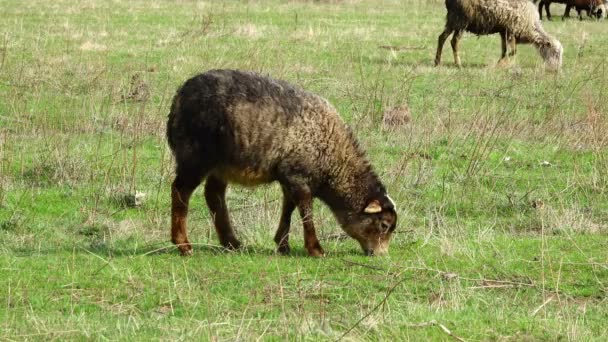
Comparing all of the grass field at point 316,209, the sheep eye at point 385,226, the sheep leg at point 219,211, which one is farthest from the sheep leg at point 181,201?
the sheep eye at point 385,226

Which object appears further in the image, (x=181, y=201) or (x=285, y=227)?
(x=285, y=227)

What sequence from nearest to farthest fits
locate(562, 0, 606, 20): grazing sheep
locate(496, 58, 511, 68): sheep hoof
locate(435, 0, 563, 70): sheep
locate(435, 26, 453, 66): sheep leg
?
locate(496, 58, 511, 68): sheep hoof, locate(435, 26, 453, 66): sheep leg, locate(435, 0, 563, 70): sheep, locate(562, 0, 606, 20): grazing sheep

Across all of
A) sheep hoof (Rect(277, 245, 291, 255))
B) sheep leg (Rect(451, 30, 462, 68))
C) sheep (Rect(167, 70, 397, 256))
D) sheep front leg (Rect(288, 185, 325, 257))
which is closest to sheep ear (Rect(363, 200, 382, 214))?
sheep (Rect(167, 70, 397, 256))

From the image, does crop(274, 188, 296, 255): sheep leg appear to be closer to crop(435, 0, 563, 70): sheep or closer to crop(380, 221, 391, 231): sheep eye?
crop(380, 221, 391, 231): sheep eye

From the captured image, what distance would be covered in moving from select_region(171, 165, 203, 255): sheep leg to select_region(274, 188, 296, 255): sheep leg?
0.83 metres

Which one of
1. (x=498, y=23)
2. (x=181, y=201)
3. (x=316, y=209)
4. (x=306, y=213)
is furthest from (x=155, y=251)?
(x=498, y=23)

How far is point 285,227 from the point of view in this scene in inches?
373

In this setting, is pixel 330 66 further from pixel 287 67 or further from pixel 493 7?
pixel 493 7

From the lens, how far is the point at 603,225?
10.8 m

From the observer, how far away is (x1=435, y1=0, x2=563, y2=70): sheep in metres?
21.3

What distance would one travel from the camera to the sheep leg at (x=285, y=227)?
369 inches

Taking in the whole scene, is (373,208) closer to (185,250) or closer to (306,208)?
(306,208)

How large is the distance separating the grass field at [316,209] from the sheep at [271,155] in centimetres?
31

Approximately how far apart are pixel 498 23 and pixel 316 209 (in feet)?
37.0
